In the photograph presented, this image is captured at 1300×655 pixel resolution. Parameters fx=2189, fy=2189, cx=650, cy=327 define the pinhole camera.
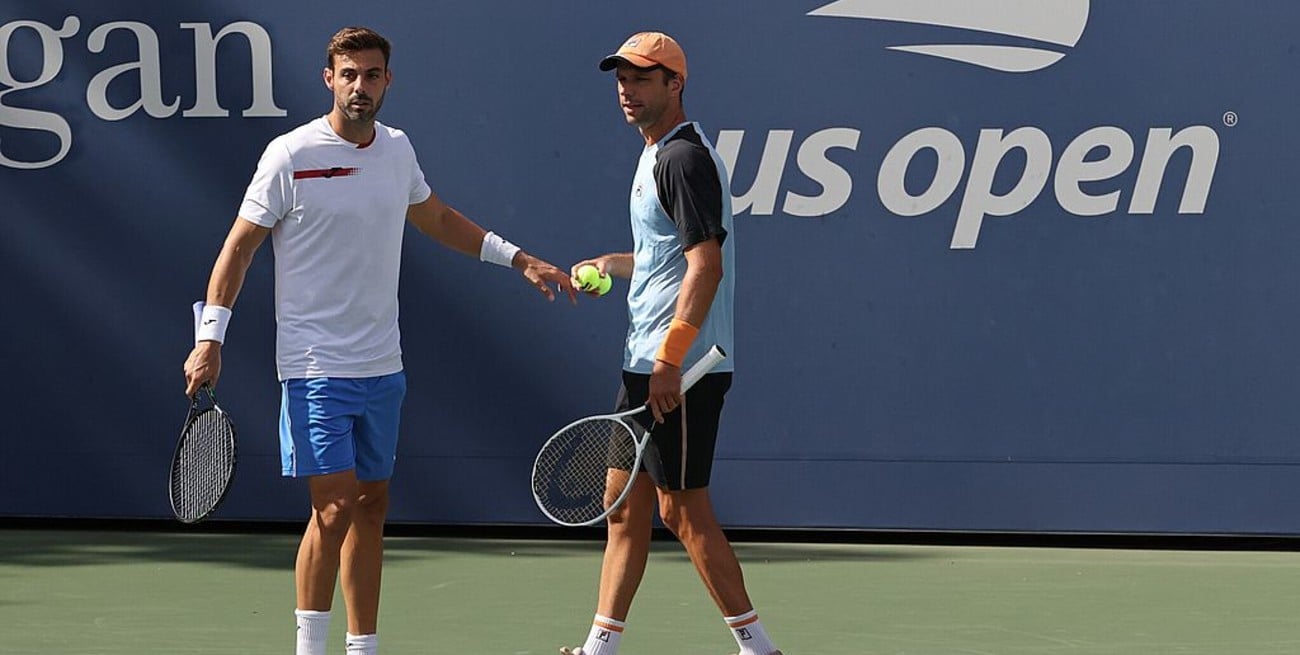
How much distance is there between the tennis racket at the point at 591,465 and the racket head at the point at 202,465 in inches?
31.6

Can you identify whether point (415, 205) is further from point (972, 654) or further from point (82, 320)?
point (82, 320)

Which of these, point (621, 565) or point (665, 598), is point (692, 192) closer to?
point (621, 565)

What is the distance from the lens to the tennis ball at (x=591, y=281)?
5863 mm

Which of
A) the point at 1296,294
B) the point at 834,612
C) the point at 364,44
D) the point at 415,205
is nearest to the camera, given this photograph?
the point at 364,44

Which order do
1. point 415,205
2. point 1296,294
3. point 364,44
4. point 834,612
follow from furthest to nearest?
point 1296,294 → point 834,612 → point 415,205 → point 364,44

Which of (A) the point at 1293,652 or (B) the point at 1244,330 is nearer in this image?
(A) the point at 1293,652

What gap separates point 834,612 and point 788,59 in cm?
219

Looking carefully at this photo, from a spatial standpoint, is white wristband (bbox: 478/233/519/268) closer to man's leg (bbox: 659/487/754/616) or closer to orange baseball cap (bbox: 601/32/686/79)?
orange baseball cap (bbox: 601/32/686/79)

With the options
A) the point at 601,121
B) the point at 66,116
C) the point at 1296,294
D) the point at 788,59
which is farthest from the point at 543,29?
the point at 1296,294

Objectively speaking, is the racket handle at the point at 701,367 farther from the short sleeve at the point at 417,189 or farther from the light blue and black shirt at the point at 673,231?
the short sleeve at the point at 417,189

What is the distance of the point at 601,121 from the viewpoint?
8078mm

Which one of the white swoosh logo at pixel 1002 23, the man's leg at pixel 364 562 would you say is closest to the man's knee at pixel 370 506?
the man's leg at pixel 364 562

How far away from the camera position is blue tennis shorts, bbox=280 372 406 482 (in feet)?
17.9

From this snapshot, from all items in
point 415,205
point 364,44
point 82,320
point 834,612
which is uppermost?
point 364,44
